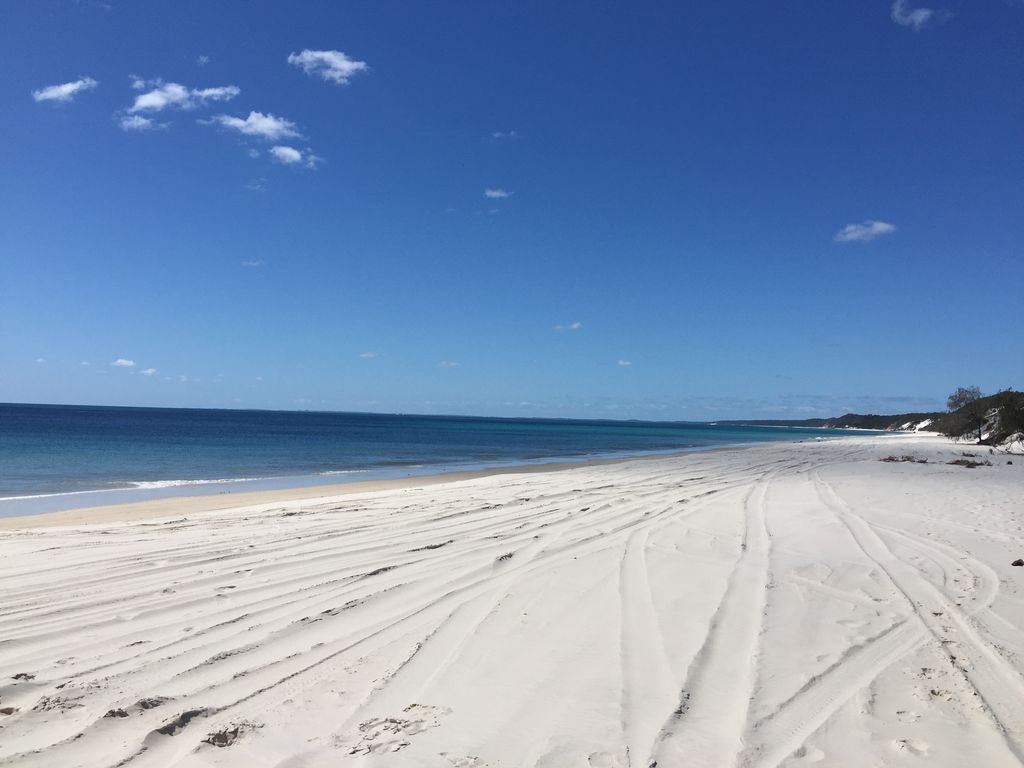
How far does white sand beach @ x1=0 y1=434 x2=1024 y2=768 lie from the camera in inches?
116

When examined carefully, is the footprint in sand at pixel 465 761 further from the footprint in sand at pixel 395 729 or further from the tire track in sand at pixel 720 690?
the tire track in sand at pixel 720 690

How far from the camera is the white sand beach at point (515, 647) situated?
294cm

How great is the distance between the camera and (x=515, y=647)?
13.6 feet

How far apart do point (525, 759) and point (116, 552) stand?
6.52 m

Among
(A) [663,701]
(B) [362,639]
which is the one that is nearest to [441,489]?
(B) [362,639]

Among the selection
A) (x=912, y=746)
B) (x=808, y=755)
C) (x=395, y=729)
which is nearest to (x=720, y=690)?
(x=808, y=755)

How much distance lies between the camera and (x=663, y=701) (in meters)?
3.34

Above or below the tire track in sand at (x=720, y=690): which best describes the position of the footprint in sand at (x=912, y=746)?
below

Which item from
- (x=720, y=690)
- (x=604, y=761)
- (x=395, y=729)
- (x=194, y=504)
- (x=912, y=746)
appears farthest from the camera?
(x=194, y=504)

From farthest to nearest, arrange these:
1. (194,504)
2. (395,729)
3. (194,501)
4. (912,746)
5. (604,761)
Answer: (194,501), (194,504), (395,729), (912,746), (604,761)

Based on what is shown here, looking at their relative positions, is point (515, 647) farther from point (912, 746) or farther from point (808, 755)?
point (912, 746)

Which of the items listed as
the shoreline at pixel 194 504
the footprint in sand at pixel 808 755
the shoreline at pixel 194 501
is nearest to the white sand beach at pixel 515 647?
the footprint in sand at pixel 808 755

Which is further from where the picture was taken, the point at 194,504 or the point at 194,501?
the point at 194,501

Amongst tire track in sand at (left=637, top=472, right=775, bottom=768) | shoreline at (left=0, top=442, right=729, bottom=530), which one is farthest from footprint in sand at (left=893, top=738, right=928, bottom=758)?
shoreline at (left=0, top=442, right=729, bottom=530)
